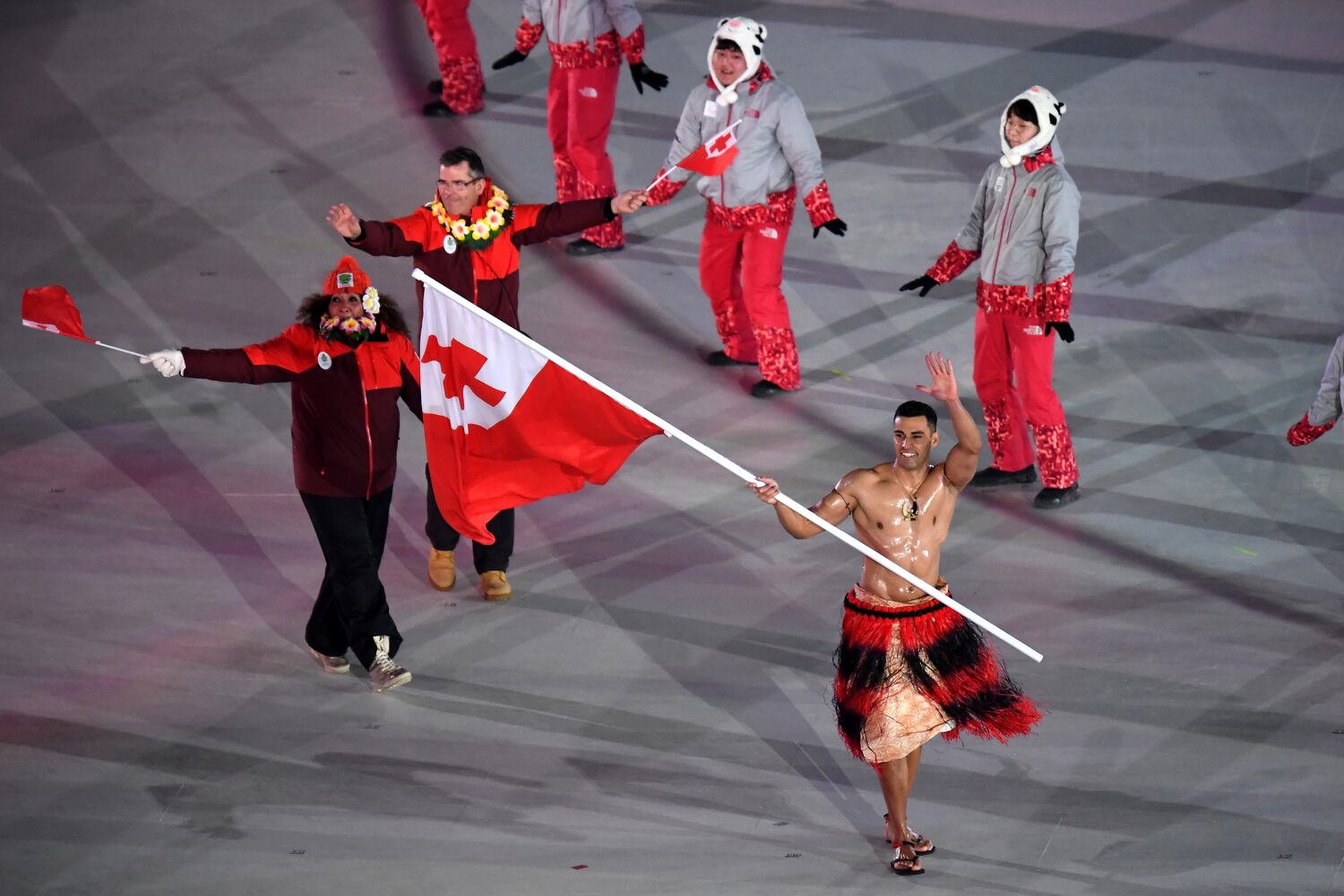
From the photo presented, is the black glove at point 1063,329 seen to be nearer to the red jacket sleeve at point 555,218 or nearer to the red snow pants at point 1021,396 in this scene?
the red snow pants at point 1021,396

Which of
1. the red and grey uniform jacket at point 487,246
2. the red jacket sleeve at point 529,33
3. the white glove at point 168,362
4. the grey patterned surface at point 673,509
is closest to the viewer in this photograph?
the grey patterned surface at point 673,509

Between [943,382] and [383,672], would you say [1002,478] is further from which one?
[383,672]

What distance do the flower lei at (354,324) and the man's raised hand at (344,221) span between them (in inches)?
12.9

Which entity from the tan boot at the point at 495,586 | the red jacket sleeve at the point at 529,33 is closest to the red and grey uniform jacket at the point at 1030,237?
the tan boot at the point at 495,586

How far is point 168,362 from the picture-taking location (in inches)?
280

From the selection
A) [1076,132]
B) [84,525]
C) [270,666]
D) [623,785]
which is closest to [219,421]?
[84,525]

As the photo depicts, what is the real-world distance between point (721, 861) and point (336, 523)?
207 centimetres

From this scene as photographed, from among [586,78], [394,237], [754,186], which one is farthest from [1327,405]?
[586,78]

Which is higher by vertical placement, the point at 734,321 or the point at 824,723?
the point at 734,321

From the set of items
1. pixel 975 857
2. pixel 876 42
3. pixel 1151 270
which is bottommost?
pixel 975 857

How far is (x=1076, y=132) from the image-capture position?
41.3ft

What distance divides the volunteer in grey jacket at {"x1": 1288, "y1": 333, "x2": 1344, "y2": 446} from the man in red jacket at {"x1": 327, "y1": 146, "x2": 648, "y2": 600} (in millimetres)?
2908

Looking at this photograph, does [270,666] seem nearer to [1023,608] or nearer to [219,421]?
[219,421]

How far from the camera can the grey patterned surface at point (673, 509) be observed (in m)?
6.73
